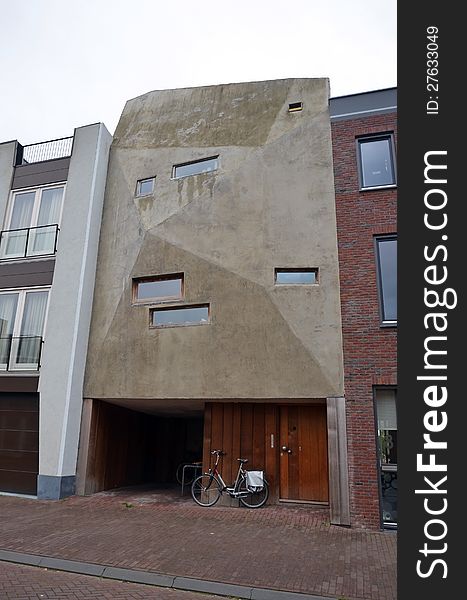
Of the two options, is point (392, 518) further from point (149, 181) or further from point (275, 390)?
point (149, 181)

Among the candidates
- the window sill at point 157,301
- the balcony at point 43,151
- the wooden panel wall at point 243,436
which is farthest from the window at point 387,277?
the balcony at point 43,151

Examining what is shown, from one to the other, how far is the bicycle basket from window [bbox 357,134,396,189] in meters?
6.94

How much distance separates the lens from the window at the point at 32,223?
12.7 metres

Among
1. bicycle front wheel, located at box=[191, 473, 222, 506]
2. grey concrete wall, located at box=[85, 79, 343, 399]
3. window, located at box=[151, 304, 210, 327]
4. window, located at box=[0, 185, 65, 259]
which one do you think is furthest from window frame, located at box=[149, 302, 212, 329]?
window, located at box=[0, 185, 65, 259]

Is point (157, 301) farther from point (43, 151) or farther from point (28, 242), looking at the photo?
point (43, 151)

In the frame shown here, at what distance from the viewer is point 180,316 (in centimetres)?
1105

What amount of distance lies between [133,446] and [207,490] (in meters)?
4.21

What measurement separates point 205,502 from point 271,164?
822cm

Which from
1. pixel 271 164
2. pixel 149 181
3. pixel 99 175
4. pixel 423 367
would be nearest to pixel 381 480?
pixel 423 367

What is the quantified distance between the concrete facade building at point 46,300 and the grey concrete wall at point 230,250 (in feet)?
2.07

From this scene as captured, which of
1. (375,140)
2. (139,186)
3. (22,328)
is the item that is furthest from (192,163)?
(22,328)

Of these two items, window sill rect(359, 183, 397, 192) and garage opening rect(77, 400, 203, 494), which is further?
garage opening rect(77, 400, 203, 494)

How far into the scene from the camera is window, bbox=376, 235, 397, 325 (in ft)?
30.7

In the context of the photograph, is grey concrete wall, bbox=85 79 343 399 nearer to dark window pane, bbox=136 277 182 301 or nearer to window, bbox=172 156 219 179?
window, bbox=172 156 219 179
